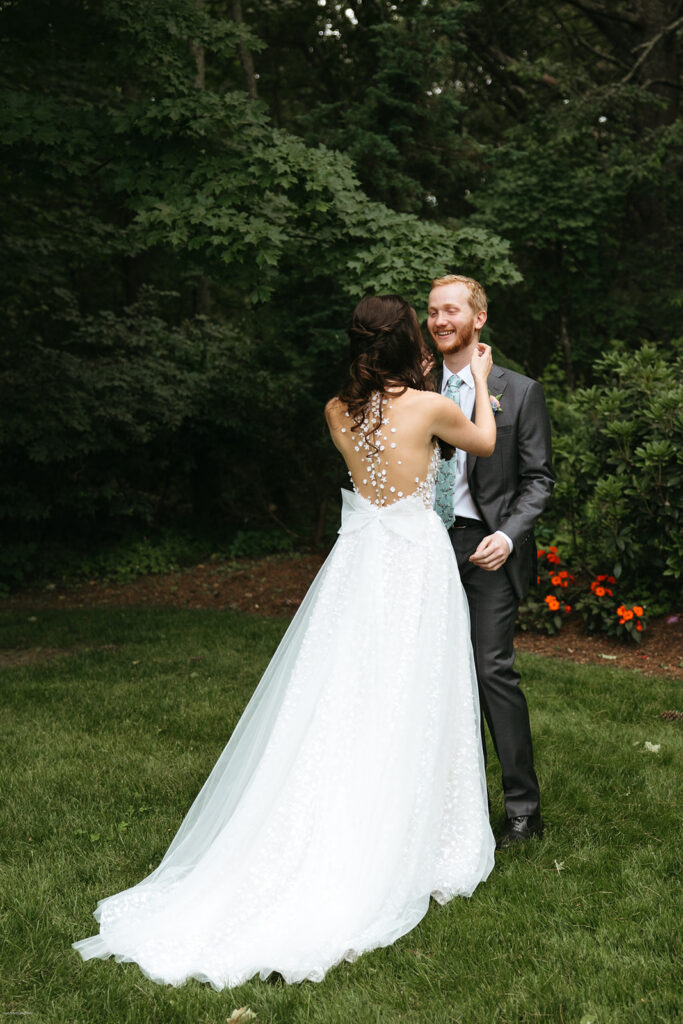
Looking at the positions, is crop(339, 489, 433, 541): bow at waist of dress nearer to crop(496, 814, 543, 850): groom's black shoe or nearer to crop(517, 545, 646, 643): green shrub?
crop(496, 814, 543, 850): groom's black shoe

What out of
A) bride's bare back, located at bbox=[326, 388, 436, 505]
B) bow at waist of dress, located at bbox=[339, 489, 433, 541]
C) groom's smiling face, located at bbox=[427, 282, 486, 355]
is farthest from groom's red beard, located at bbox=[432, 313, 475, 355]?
bow at waist of dress, located at bbox=[339, 489, 433, 541]

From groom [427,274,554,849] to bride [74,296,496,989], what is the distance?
0.64 ft

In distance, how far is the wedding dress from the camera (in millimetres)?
2910

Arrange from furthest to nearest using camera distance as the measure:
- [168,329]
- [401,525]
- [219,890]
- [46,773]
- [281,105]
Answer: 1. [281,105]
2. [168,329]
3. [46,773]
4. [401,525]
5. [219,890]

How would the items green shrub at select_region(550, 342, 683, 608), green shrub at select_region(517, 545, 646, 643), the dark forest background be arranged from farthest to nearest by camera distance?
green shrub at select_region(517, 545, 646, 643) < green shrub at select_region(550, 342, 683, 608) < the dark forest background

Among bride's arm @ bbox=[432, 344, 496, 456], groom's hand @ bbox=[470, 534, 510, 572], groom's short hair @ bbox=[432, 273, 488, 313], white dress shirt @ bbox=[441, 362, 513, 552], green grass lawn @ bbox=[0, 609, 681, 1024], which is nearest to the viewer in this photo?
green grass lawn @ bbox=[0, 609, 681, 1024]

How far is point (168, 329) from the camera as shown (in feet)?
43.9

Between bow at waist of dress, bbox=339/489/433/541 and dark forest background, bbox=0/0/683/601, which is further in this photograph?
dark forest background, bbox=0/0/683/601

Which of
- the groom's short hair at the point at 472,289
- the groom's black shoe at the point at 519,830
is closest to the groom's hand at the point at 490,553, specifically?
the groom's short hair at the point at 472,289

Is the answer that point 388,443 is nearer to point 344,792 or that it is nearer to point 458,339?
point 458,339

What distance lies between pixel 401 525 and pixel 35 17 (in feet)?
19.5

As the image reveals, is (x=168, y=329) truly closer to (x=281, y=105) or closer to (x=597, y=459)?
(x=281, y=105)

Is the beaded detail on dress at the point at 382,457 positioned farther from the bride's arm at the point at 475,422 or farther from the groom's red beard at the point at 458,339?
the groom's red beard at the point at 458,339

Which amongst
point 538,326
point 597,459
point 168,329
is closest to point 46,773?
point 597,459
